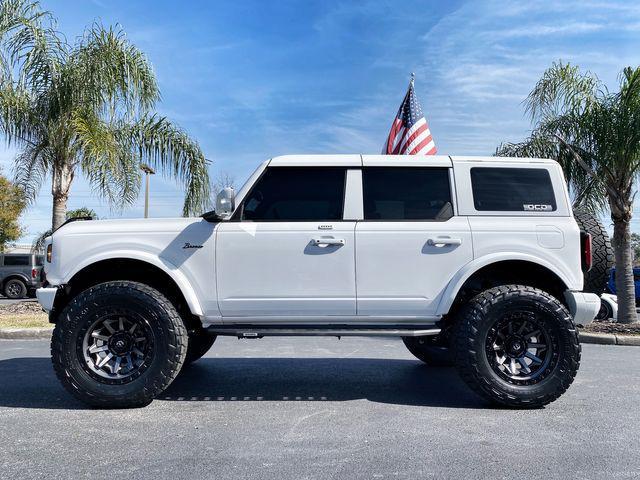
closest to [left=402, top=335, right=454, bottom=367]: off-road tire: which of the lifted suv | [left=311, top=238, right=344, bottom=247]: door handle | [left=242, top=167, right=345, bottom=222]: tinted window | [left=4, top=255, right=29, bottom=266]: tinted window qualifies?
the lifted suv

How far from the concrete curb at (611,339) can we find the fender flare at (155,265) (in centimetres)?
714

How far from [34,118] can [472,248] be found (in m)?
10.6

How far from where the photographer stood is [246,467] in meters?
3.16

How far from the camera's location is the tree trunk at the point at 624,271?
Answer: 10.5m

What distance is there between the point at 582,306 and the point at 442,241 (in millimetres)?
1264

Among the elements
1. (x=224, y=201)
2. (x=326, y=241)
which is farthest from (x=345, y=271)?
(x=224, y=201)

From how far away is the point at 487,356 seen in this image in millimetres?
4438

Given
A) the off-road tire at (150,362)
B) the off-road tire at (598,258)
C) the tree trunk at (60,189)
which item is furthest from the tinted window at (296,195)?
the tree trunk at (60,189)

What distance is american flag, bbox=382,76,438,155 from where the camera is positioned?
1146 centimetres

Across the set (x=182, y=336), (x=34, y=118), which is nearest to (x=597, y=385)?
(x=182, y=336)

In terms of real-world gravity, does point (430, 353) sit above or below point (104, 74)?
below

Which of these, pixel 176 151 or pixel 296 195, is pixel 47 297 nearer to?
pixel 296 195

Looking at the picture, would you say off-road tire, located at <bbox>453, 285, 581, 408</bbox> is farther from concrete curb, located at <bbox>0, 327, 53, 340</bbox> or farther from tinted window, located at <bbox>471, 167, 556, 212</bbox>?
concrete curb, located at <bbox>0, 327, 53, 340</bbox>

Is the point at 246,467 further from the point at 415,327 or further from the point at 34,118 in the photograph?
the point at 34,118
